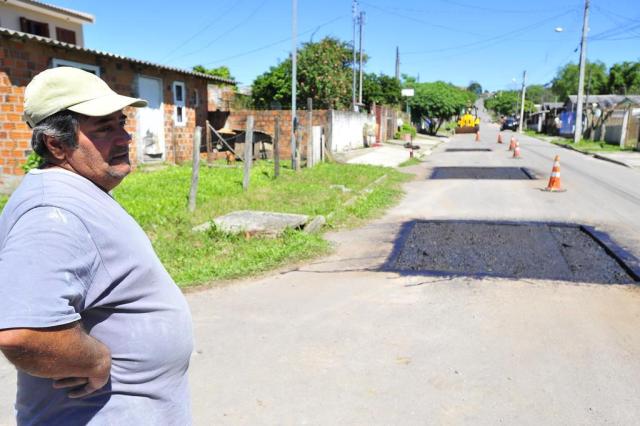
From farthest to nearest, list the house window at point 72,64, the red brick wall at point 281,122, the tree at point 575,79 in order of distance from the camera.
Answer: the tree at point 575,79 < the red brick wall at point 281,122 < the house window at point 72,64

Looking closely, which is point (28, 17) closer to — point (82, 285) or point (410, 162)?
point (410, 162)

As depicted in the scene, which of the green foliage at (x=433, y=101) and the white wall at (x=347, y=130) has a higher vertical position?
the green foliage at (x=433, y=101)

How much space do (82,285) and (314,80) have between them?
2619 cm

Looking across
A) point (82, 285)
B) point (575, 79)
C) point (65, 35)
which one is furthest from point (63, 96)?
point (575, 79)

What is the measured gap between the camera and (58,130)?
4.67 feet

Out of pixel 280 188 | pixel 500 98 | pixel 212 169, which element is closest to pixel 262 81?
pixel 212 169

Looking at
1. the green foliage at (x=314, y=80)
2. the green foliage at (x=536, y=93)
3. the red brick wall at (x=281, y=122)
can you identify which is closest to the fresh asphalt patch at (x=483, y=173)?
the red brick wall at (x=281, y=122)

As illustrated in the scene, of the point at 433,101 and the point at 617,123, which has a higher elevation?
the point at 433,101

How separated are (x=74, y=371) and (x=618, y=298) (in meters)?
4.90

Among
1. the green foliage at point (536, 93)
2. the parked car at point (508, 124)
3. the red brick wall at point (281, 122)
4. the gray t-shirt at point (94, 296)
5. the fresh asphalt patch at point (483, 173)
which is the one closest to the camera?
the gray t-shirt at point (94, 296)

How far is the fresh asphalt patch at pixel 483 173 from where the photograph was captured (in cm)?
1451

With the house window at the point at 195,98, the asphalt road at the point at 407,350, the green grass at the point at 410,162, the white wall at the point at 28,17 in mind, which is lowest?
the asphalt road at the point at 407,350

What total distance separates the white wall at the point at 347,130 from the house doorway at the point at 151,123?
22.4 ft

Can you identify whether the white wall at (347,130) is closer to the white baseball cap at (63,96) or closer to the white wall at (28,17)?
the white wall at (28,17)
